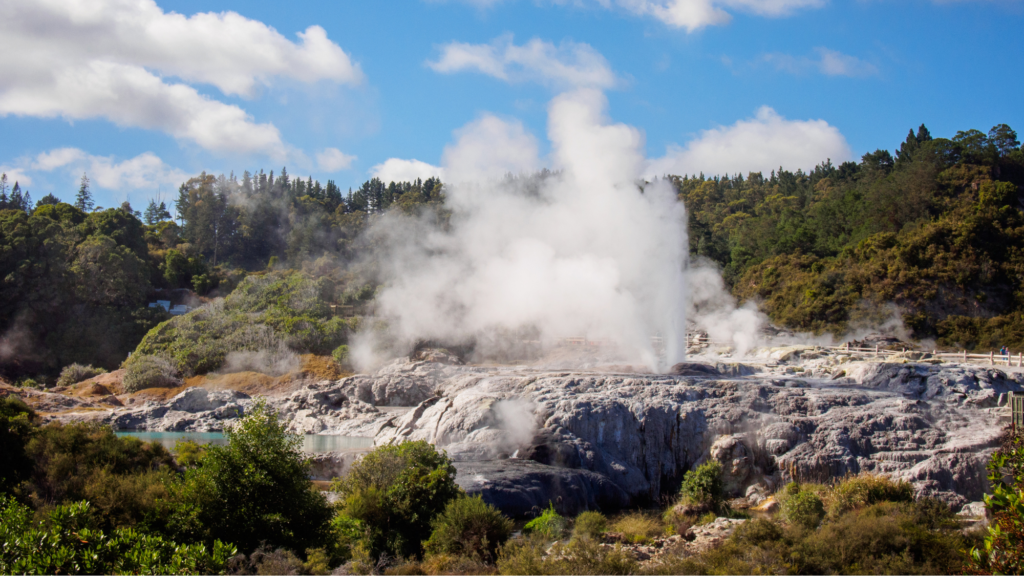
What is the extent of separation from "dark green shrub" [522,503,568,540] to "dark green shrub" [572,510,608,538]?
32 cm

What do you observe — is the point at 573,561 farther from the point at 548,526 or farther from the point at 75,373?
the point at 75,373

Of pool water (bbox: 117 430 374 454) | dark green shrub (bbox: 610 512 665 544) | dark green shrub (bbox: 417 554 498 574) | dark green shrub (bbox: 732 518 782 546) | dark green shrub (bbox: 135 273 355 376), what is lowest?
pool water (bbox: 117 430 374 454)

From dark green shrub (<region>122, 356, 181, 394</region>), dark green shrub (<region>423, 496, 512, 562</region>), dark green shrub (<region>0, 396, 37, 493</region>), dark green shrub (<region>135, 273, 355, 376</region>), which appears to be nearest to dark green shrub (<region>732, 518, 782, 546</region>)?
dark green shrub (<region>423, 496, 512, 562</region>)

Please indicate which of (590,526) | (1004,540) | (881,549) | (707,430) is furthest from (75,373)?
(1004,540)

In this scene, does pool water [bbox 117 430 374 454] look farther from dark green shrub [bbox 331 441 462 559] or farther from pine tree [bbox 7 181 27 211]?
pine tree [bbox 7 181 27 211]

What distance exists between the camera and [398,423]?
23.3m

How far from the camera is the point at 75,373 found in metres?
41.6

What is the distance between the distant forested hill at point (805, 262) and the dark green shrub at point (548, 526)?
122ft

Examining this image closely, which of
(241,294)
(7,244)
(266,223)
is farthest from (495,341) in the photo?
(266,223)

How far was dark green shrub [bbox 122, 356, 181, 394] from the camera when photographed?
124 ft

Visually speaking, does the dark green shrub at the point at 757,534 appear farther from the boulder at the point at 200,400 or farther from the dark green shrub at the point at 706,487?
the boulder at the point at 200,400

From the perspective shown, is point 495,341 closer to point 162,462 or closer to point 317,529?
point 162,462

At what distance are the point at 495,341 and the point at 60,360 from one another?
31224 millimetres

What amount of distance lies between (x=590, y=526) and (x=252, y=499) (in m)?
5.92
